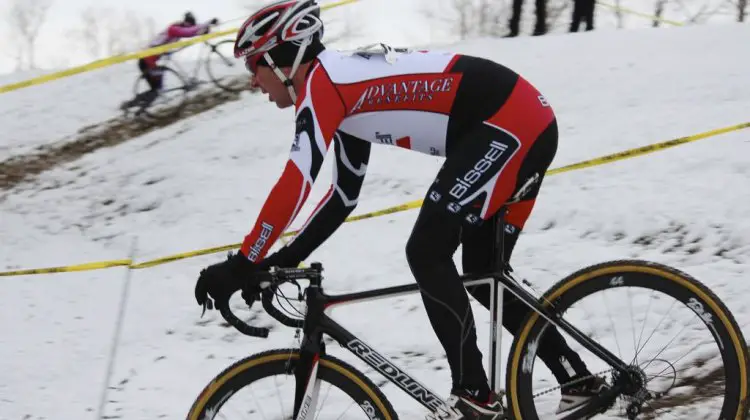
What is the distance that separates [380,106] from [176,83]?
1168 centimetres

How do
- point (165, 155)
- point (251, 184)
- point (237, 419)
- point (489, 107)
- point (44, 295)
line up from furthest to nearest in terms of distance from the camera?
point (165, 155)
point (251, 184)
point (44, 295)
point (237, 419)
point (489, 107)

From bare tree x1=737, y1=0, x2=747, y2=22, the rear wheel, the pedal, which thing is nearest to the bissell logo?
the pedal

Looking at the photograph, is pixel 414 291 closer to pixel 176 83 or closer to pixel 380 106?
pixel 380 106

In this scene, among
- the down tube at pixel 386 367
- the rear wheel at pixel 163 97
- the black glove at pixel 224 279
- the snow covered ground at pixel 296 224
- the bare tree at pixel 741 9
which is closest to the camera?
the black glove at pixel 224 279

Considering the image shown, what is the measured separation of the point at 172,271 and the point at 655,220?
4.61 meters

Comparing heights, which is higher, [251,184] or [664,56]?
[664,56]

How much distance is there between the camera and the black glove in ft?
10.5

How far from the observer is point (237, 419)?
13.0 ft

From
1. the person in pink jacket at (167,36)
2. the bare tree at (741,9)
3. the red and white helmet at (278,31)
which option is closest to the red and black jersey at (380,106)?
the red and white helmet at (278,31)

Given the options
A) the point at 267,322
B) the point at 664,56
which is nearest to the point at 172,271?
the point at 267,322

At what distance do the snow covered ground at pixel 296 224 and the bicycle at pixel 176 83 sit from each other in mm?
644

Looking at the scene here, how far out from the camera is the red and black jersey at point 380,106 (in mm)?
3225

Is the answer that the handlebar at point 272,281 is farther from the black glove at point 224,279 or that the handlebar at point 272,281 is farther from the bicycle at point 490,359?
the black glove at point 224,279

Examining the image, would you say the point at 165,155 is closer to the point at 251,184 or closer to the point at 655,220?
the point at 251,184
